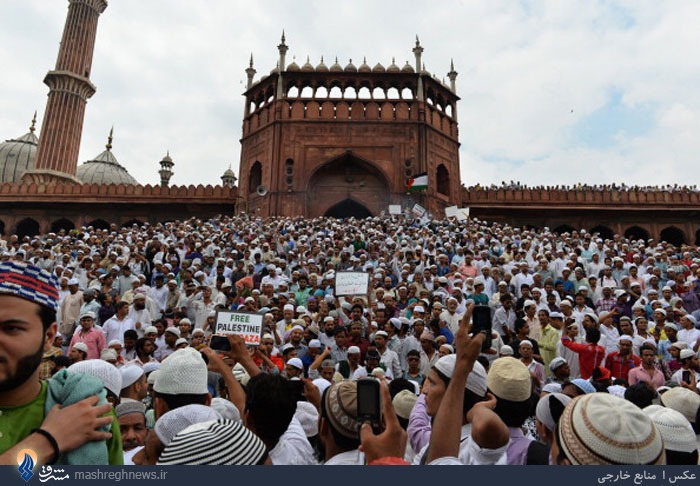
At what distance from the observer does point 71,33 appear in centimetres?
2597

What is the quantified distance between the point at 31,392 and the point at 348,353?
3.96 meters

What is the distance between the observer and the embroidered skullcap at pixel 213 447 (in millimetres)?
1391

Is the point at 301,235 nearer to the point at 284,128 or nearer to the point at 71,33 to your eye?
the point at 284,128

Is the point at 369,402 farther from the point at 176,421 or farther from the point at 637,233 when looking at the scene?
the point at 637,233

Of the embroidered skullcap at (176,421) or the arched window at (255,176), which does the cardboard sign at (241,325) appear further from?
the arched window at (255,176)

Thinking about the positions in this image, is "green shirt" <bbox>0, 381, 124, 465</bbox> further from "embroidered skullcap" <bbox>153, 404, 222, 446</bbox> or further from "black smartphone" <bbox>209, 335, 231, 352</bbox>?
"black smartphone" <bbox>209, 335, 231, 352</bbox>

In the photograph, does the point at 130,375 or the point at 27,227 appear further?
the point at 27,227

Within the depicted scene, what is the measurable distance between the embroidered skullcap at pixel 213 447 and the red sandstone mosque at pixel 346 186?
65.2 ft

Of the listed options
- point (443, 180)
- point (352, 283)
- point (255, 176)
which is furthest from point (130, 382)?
point (443, 180)

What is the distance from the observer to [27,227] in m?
23.3

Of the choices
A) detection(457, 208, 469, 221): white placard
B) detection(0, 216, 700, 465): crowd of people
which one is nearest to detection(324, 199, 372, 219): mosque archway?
detection(457, 208, 469, 221): white placard

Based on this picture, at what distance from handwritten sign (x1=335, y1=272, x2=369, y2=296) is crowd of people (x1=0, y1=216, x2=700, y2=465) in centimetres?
12

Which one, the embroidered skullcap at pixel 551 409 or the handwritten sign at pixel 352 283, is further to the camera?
the handwritten sign at pixel 352 283

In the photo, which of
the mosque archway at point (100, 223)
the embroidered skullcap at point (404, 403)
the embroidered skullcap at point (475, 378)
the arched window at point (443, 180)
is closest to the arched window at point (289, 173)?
the arched window at point (443, 180)
